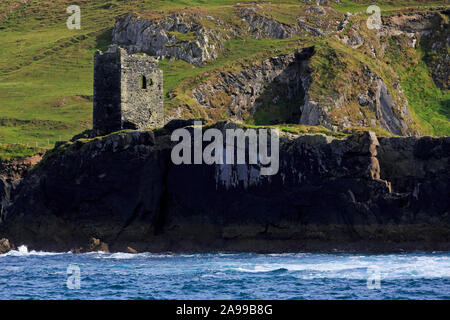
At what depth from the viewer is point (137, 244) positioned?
7481cm

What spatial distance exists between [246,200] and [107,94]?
64.6ft

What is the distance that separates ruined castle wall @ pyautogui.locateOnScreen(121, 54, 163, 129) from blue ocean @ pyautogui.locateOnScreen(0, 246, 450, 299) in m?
17.2

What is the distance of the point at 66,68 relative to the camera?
467 ft

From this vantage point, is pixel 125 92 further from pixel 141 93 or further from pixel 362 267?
pixel 362 267

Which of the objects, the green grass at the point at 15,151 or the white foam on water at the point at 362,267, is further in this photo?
the green grass at the point at 15,151

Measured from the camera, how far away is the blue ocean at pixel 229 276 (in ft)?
165

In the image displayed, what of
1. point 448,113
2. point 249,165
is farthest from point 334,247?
point 448,113

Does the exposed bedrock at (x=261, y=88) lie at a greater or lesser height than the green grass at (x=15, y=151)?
greater
